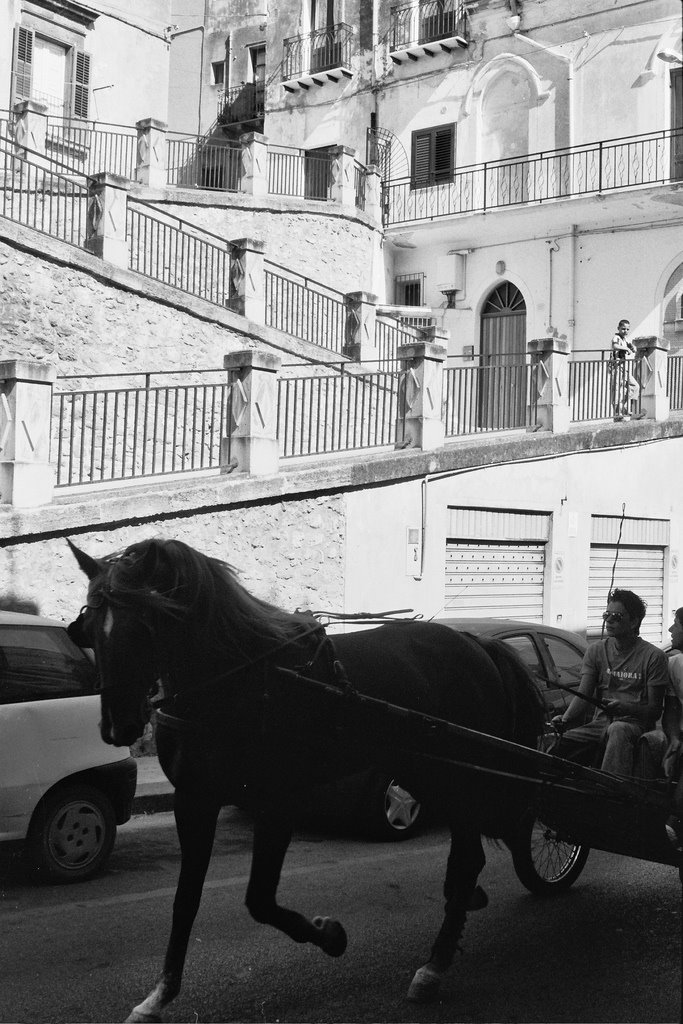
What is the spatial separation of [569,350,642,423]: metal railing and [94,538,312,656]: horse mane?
560 inches

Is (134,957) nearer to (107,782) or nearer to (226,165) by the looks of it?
(107,782)

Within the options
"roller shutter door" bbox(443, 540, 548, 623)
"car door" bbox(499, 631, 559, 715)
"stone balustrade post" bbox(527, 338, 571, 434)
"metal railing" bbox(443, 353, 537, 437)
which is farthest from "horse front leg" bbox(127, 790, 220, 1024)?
"stone balustrade post" bbox(527, 338, 571, 434)

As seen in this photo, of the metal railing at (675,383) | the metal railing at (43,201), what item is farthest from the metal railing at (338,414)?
the metal railing at (675,383)

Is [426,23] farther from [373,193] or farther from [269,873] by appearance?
[269,873]

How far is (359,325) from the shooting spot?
20.4 metres

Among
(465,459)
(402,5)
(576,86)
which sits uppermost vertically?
(402,5)

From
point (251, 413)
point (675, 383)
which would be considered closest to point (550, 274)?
point (675, 383)

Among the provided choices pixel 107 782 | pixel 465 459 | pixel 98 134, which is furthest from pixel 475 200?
pixel 107 782

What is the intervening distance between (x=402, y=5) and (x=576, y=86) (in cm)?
568

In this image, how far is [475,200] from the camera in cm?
2791

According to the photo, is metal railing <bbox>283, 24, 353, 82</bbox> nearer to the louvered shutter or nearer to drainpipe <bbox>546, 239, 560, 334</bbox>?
the louvered shutter

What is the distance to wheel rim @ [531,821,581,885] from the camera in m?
7.22

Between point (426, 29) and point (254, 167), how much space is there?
25.1 feet

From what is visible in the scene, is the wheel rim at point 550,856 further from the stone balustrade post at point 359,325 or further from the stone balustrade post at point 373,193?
the stone balustrade post at point 373,193
